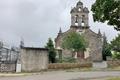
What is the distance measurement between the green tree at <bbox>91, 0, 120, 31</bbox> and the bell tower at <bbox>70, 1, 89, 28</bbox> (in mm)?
50955

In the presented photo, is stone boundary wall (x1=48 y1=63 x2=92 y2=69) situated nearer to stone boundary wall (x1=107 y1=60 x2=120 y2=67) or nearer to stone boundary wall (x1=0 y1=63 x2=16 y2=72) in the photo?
stone boundary wall (x1=107 y1=60 x2=120 y2=67)

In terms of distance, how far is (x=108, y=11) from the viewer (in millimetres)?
21016

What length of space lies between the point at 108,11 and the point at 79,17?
51.9 meters

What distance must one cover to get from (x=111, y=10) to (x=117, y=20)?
0.80m

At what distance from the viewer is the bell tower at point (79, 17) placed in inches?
2859

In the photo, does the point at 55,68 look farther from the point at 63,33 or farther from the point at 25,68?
the point at 63,33

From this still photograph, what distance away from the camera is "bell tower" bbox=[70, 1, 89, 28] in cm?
7262

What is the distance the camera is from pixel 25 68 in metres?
36.8

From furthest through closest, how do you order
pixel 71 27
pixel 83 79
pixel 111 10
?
pixel 71 27 → pixel 83 79 → pixel 111 10

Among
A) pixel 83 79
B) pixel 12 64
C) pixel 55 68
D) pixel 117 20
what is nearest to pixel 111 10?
pixel 117 20

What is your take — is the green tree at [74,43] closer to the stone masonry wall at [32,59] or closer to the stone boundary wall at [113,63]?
the stone boundary wall at [113,63]

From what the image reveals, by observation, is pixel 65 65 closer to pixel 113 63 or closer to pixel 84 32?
pixel 113 63

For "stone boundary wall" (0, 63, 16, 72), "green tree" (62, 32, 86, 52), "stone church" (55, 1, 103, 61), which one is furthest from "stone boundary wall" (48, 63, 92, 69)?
"stone church" (55, 1, 103, 61)

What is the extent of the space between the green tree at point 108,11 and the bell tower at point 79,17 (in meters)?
51.0
